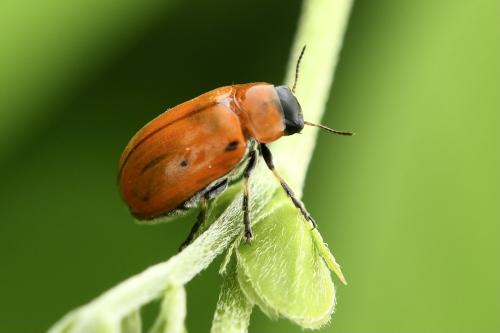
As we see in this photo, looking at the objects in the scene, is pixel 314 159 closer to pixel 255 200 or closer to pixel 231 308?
pixel 255 200

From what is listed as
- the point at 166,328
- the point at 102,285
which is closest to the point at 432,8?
the point at 102,285

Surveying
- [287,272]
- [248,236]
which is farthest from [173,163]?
[287,272]

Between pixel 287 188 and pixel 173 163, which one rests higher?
pixel 287 188

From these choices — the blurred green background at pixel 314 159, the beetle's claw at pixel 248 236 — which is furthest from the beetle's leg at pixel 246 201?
the blurred green background at pixel 314 159

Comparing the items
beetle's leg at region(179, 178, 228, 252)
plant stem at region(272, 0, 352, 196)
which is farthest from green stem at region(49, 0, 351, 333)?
beetle's leg at region(179, 178, 228, 252)

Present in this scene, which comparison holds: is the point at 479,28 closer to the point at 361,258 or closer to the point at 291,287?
the point at 361,258

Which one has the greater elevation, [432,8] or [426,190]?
[432,8]

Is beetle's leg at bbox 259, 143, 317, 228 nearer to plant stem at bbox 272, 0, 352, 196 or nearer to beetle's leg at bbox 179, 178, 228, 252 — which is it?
plant stem at bbox 272, 0, 352, 196
